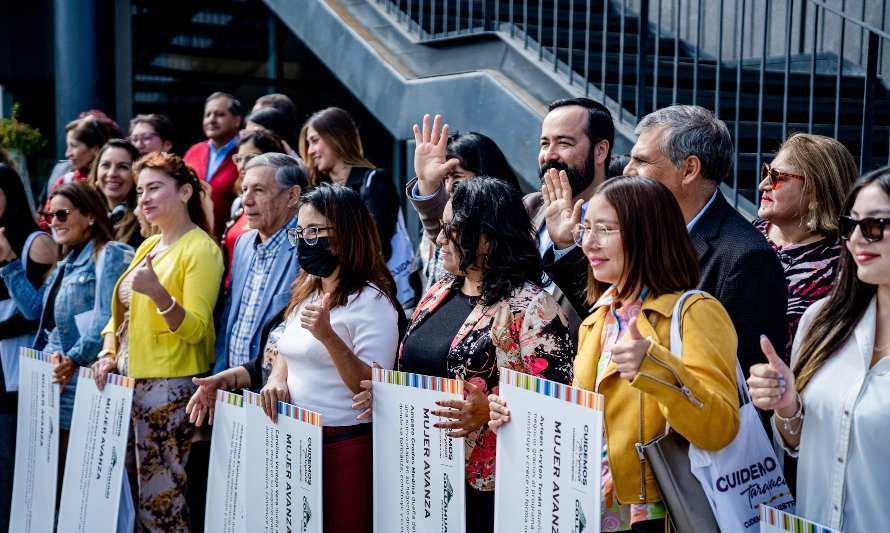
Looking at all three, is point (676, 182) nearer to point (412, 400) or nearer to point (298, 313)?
point (412, 400)

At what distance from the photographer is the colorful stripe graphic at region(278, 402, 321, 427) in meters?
3.54

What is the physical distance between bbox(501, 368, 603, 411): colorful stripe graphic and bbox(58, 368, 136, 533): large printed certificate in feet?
6.98

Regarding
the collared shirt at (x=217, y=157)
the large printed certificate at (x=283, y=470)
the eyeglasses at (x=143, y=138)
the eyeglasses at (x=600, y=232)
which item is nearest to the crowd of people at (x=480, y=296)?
the eyeglasses at (x=600, y=232)

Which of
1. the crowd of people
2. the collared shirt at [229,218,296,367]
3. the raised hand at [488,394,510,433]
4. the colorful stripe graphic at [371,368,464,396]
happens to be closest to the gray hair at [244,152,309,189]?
the crowd of people

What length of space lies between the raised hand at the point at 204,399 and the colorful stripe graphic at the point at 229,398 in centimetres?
7

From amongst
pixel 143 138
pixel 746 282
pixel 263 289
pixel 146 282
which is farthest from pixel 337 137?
pixel 746 282

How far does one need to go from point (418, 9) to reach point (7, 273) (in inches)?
143

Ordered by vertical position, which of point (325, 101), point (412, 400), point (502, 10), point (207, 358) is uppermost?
point (325, 101)

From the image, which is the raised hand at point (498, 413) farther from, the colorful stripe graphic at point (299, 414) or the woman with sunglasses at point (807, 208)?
the woman with sunglasses at point (807, 208)

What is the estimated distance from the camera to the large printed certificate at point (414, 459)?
3.20m

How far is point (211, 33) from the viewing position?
12.8 meters

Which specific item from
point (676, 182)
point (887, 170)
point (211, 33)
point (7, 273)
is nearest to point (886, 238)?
point (887, 170)

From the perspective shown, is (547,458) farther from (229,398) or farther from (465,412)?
(229,398)

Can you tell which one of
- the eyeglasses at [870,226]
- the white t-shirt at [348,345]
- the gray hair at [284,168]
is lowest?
the white t-shirt at [348,345]
